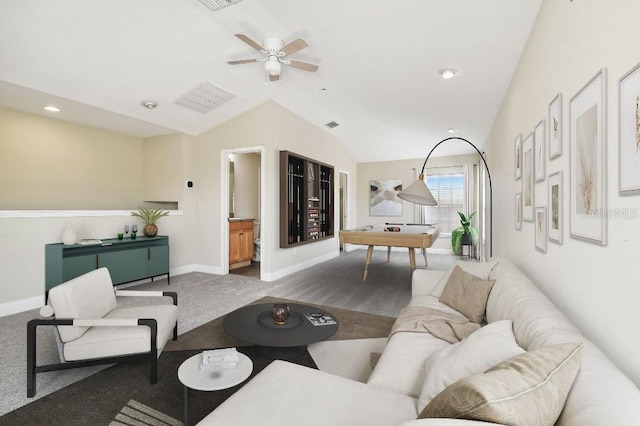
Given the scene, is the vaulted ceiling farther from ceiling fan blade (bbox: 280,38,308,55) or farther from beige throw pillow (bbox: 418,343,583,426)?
beige throw pillow (bbox: 418,343,583,426)

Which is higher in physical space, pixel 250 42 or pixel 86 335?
pixel 250 42

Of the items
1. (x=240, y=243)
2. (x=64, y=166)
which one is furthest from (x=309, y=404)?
(x=64, y=166)

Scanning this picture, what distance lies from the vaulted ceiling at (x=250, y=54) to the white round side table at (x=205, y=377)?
2.80m

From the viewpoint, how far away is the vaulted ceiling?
2.69 m

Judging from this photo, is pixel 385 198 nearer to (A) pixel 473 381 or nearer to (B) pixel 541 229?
(B) pixel 541 229

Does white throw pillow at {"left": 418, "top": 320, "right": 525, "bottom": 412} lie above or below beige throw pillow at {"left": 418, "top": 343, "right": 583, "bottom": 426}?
below

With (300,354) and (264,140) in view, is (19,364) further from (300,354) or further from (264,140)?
(264,140)

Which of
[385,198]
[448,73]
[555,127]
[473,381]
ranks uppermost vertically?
[448,73]

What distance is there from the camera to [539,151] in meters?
2.23

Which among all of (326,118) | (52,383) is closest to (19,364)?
(52,383)

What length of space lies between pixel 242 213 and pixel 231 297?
3.42 meters

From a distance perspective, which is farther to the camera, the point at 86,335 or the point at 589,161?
the point at 86,335

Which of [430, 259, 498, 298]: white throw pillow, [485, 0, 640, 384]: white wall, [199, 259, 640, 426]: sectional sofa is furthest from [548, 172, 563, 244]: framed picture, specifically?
[430, 259, 498, 298]: white throw pillow

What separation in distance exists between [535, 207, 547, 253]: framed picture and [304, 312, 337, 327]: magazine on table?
164 centimetres
